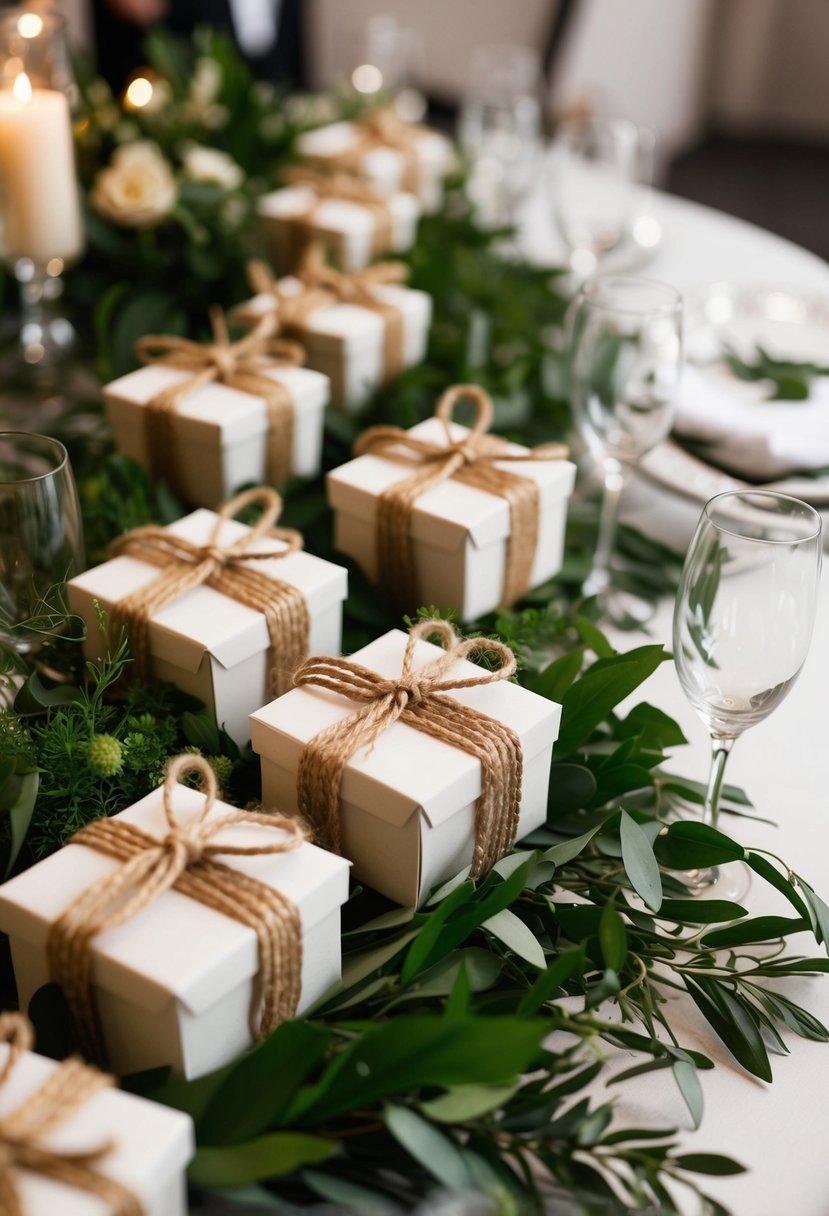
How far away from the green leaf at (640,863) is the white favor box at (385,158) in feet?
3.38

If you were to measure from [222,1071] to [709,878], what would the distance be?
13.9 inches

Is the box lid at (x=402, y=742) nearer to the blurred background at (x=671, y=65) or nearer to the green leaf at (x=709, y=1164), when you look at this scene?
the green leaf at (x=709, y=1164)

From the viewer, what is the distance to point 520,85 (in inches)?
67.5

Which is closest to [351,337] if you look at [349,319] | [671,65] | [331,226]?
[349,319]

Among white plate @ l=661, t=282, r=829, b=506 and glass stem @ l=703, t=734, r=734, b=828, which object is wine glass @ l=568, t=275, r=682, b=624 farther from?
glass stem @ l=703, t=734, r=734, b=828

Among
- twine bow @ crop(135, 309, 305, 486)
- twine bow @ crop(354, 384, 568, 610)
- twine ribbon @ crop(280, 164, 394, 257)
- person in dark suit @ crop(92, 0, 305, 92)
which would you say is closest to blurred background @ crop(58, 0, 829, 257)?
person in dark suit @ crop(92, 0, 305, 92)

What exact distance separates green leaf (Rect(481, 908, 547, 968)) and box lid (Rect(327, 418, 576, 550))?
301 millimetres

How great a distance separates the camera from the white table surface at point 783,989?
62 cm

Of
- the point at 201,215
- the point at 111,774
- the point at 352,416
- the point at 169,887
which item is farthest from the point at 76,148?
the point at 169,887

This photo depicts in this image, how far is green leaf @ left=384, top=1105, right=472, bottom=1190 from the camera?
569mm

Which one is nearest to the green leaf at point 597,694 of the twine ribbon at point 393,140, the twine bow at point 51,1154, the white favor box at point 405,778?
the white favor box at point 405,778

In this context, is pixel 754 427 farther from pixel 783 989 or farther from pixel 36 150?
pixel 36 150

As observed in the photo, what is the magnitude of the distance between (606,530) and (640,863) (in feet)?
1.38

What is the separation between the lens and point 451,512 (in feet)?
2.99
